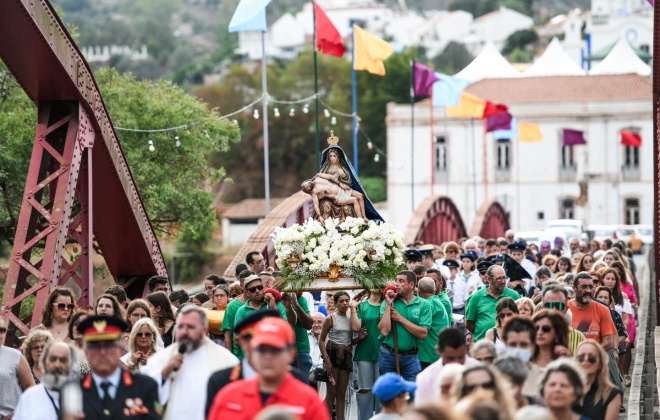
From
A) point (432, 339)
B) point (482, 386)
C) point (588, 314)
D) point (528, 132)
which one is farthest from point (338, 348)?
point (528, 132)

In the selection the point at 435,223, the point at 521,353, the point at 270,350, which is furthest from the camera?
the point at 435,223

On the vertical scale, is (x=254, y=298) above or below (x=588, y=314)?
above

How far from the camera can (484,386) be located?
1039cm

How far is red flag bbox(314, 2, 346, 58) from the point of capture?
39.6 metres

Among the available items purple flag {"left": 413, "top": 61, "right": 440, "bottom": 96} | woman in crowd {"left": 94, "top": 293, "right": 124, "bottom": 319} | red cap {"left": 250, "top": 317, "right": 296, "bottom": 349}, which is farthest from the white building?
red cap {"left": 250, "top": 317, "right": 296, "bottom": 349}

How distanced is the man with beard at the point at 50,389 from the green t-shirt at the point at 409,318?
18.6 ft

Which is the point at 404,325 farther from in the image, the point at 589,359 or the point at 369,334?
the point at 589,359

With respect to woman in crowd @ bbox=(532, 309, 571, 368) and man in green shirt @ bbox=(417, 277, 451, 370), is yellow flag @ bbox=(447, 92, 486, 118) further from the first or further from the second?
woman in crowd @ bbox=(532, 309, 571, 368)

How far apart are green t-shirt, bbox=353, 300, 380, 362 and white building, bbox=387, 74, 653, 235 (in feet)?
236

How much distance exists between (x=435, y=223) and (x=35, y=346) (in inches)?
1268

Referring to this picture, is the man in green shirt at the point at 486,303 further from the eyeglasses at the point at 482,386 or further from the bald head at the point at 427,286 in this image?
the eyeglasses at the point at 482,386

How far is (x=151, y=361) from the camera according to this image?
38.9ft

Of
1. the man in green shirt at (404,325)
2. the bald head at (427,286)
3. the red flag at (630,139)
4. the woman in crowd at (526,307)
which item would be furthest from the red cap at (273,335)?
the red flag at (630,139)

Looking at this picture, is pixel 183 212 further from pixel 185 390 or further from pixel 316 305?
pixel 185 390
